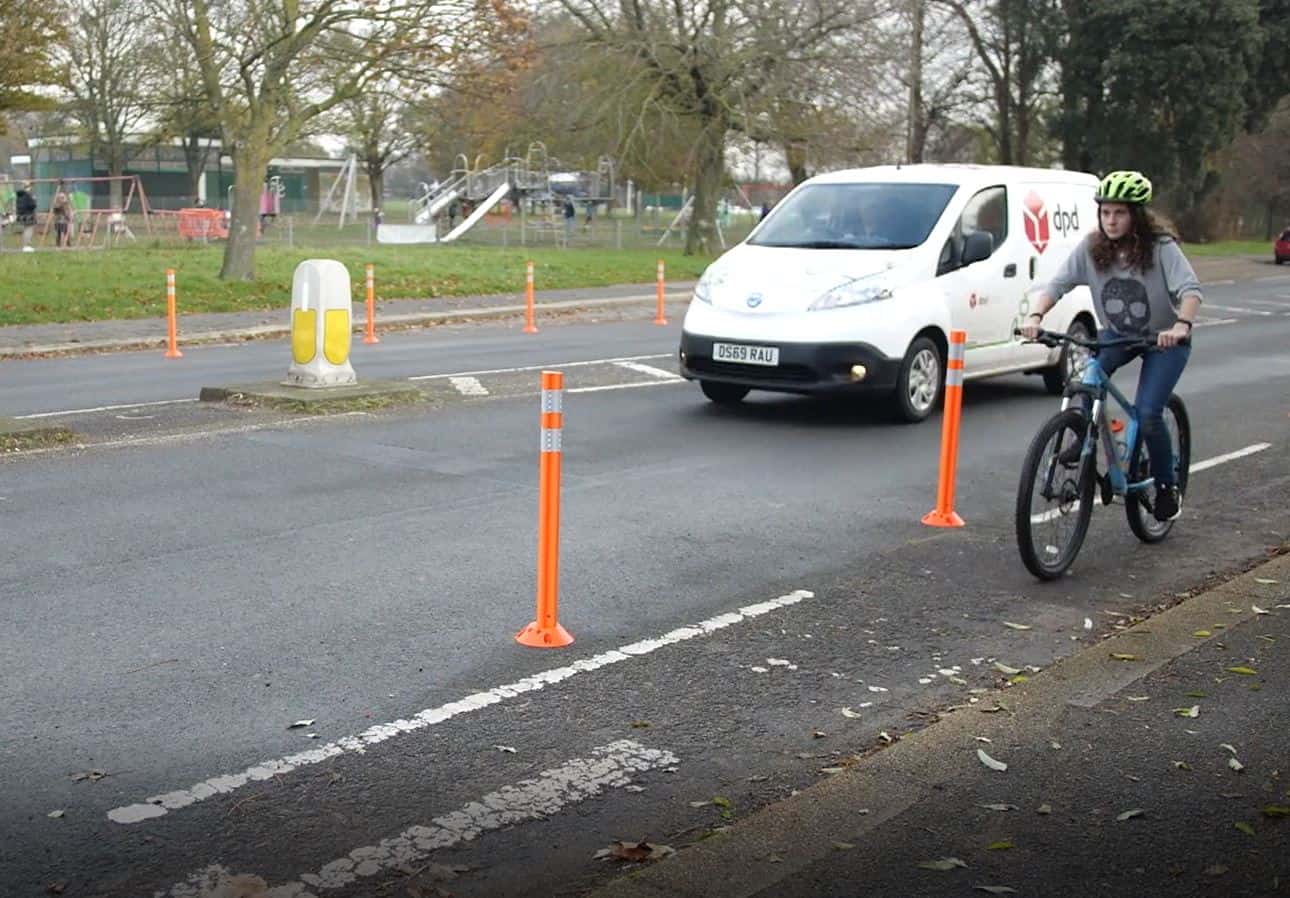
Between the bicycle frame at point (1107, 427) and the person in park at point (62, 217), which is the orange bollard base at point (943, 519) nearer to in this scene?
the bicycle frame at point (1107, 427)

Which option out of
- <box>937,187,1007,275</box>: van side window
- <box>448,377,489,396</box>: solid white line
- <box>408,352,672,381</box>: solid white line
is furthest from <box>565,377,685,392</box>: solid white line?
<box>937,187,1007,275</box>: van side window

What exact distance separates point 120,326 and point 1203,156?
144ft

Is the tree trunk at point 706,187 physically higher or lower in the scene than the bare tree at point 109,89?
lower

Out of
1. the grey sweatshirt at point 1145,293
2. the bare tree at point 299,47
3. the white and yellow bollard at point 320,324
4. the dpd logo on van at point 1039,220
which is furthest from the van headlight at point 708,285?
the bare tree at point 299,47

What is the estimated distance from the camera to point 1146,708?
564 cm

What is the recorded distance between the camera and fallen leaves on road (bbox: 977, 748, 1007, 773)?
506 centimetres

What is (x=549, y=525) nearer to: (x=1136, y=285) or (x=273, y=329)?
(x=1136, y=285)

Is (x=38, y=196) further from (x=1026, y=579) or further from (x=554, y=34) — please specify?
(x=1026, y=579)

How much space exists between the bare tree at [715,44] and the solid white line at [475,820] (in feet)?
111

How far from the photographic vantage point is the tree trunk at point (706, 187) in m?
40.5

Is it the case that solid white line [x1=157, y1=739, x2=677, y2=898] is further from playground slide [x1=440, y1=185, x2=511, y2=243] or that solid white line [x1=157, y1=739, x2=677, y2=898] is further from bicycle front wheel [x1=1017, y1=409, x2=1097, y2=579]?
playground slide [x1=440, y1=185, x2=511, y2=243]

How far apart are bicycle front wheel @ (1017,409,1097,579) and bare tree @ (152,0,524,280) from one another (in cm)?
1979

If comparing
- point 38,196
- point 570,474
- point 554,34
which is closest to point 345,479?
point 570,474

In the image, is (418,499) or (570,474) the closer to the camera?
(418,499)
